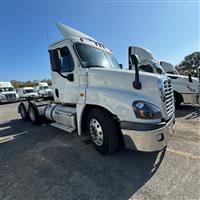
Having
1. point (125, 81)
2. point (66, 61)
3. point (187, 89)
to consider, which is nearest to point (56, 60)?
point (66, 61)

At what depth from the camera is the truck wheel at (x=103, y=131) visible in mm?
3137

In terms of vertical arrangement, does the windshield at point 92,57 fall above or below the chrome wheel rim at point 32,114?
above

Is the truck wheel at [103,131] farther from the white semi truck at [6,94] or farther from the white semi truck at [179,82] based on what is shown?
the white semi truck at [6,94]

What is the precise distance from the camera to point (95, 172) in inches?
113

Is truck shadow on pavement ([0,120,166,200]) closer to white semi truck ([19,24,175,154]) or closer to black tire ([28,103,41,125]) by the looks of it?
white semi truck ([19,24,175,154])

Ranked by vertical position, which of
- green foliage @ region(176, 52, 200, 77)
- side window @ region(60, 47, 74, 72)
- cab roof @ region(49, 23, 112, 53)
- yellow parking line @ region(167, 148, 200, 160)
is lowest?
yellow parking line @ region(167, 148, 200, 160)

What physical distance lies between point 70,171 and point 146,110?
1727 millimetres

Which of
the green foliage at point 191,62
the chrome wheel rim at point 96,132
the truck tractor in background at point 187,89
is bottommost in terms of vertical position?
the chrome wheel rim at point 96,132

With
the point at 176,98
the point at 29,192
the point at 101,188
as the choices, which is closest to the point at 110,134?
the point at 101,188

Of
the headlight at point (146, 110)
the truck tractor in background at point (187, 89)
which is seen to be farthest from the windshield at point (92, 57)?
the truck tractor in background at point (187, 89)

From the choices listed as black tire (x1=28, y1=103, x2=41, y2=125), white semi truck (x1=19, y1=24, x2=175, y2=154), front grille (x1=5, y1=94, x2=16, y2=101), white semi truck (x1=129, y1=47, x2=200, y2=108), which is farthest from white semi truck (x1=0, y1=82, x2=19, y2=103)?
white semi truck (x1=19, y1=24, x2=175, y2=154)

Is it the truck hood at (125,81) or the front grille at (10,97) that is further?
the front grille at (10,97)

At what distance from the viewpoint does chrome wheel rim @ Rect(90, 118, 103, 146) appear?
3362 millimetres

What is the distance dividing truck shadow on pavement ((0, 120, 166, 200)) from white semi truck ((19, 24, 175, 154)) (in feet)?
1.27
